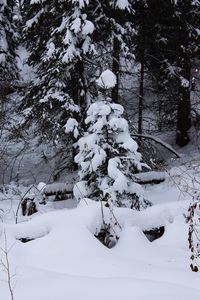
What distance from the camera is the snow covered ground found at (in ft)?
12.9

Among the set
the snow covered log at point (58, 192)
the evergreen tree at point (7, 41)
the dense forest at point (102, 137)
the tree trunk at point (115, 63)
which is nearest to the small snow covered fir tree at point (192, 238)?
the dense forest at point (102, 137)

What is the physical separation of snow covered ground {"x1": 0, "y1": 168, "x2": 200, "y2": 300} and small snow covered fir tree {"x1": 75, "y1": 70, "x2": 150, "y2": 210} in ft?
3.89

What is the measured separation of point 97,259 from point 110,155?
3.12 m

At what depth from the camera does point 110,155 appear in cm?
814

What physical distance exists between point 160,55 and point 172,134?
395 centimetres

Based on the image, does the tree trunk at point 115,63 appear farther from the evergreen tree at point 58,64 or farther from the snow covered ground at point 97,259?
the snow covered ground at point 97,259

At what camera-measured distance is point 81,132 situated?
12297mm

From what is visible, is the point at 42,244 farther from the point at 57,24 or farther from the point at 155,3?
the point at 155,3

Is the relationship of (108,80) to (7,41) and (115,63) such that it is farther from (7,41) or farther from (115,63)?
(7,41)

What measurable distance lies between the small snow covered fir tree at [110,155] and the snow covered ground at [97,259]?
46.7 inches

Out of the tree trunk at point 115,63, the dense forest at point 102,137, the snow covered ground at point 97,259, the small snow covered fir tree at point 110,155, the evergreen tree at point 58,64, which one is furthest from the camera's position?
the tree trunk at point 115,63

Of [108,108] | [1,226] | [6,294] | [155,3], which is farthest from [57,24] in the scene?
[6,294]

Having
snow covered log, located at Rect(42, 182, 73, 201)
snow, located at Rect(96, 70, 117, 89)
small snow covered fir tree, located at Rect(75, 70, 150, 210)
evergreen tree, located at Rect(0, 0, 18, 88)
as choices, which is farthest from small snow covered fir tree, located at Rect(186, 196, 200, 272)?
evergreen tree, located at Rect(0, 0, 18, 88)

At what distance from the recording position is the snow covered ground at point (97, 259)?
393cm
